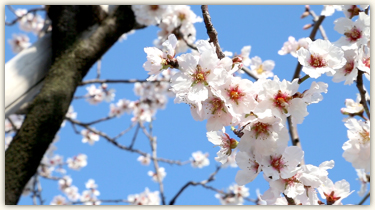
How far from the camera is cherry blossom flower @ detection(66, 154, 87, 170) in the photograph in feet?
12.1

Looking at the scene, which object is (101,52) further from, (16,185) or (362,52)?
(362,52)

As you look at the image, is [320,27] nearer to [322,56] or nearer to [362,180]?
[362,180]

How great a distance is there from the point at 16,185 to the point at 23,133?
222 millimetres

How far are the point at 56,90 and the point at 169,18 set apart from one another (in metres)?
0.83

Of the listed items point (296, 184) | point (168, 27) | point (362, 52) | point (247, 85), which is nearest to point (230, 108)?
point (247, 85)

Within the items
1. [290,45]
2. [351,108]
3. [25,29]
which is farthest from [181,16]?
[25,29]

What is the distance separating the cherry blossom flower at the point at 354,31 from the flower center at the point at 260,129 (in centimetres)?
47

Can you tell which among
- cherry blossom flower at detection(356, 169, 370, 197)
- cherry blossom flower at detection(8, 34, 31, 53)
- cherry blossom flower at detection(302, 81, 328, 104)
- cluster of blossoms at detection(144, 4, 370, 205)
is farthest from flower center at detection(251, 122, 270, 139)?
cherry blossom flower at detection(8, 34, 31, 53)

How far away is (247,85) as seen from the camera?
0.63 meters

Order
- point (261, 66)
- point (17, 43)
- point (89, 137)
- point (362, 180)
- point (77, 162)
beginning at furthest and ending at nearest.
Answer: point (77, 162)
point (17, 43)
point (89, 137)
point (261, 66)
point (362, 180)

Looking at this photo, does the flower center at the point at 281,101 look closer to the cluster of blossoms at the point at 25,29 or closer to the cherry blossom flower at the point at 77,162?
the cluster of blossoms at the point at 25,29

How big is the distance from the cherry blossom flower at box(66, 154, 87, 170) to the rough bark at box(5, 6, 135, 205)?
7.73 ft

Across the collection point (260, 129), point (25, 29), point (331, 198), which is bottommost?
point (331, 198)

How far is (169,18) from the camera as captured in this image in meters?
1.91
